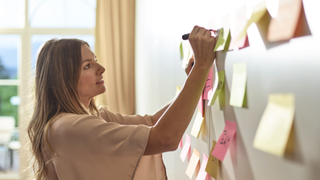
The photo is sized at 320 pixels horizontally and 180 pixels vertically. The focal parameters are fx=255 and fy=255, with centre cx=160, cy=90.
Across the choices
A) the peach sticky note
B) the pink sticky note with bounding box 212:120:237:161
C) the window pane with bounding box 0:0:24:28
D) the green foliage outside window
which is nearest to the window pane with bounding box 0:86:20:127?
the green foliage outside window

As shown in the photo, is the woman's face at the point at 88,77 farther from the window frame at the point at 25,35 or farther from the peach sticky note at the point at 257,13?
the window frame at the point at 25,35

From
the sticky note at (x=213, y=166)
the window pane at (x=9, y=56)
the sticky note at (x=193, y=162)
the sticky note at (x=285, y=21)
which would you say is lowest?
the sticky note at (x=193, y=162)

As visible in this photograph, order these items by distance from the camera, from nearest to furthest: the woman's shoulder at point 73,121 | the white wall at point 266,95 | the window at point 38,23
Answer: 1. the white wall at point 266,95
2. the woman's shoulder at point 73,121
3. the window at point 38,23

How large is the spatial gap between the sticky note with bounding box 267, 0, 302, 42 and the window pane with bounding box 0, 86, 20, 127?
3302mm

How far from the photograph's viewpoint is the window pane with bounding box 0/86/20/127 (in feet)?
10.2

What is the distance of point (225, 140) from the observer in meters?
0.60

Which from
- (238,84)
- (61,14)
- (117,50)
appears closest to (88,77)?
(238,84)

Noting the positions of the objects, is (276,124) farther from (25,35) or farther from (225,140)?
(25,35)

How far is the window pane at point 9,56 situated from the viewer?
9.95ft

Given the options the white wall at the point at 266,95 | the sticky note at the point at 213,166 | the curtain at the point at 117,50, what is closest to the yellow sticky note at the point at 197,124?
the white wall at the point at 266,95

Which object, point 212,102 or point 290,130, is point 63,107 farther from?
point 290,130

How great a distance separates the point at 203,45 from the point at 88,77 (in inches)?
18.8

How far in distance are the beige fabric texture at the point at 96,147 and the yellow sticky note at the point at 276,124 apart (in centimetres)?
30

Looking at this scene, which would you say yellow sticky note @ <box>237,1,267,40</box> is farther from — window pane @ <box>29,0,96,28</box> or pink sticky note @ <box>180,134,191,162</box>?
window pane @ <box>29,0,96,28</box>
